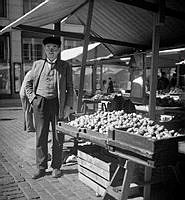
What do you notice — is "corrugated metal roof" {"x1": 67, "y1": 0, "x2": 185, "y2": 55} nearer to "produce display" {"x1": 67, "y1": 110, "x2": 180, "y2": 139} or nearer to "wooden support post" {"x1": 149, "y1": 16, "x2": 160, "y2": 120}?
"wooden support post" {"x1": 149, "y1": 16, "x2": 160, "y2": 120}

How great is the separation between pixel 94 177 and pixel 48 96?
59.3 inches

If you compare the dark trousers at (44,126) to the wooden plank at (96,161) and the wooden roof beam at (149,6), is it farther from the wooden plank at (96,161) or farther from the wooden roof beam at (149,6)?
the wooden roof beam at (149,6)

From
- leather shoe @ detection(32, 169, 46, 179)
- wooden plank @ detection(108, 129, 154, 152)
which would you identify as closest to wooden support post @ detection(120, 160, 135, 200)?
wooden plank @ detection(108, 129, 154, 152)

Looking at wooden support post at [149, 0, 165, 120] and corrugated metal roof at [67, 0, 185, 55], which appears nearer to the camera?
wooden support post at [149, 0, 165, 120]

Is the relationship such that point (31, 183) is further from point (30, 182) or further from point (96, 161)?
point (96, 161)

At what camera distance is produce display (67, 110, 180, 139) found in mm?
3041

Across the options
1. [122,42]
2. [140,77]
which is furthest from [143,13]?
[140,77]

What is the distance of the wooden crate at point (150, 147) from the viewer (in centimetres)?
260

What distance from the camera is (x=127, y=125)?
3480 mm

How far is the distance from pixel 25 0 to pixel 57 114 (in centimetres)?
1689

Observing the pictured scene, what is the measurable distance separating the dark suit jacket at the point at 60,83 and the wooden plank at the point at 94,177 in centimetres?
97

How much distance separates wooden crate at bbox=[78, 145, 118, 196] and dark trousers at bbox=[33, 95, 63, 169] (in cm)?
48

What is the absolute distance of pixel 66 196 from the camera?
384 cm

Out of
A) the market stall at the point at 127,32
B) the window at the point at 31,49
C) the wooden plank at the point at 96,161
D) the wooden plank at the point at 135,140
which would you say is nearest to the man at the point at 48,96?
the market stall at the point at 127,32
